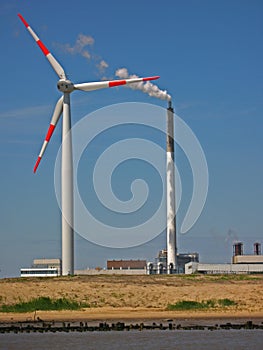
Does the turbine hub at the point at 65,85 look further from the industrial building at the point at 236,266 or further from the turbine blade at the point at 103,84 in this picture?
the industrial building at the point at 236,266

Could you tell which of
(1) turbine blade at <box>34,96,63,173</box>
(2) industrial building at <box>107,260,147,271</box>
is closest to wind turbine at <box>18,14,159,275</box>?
(1) turbine blade at <box>34,96,63,173</box>

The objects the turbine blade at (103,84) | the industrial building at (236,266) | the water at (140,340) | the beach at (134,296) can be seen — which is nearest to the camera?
the water at (140,340)

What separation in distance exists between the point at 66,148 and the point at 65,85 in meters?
9.64

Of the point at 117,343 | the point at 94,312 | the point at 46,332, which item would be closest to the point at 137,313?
the point at 94,312

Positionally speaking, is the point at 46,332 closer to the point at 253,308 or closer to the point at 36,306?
the point at 36,306

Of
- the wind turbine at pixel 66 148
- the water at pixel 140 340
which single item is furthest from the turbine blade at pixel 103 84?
the water at pixel 140 340

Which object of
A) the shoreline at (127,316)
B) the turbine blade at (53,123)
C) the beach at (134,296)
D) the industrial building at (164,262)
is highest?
the turbine blade at (53,123)

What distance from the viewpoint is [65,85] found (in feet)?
390

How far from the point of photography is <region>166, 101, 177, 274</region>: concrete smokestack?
141500 millimetres

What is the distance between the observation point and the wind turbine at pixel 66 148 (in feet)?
378

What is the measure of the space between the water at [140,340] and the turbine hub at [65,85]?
60.8 m

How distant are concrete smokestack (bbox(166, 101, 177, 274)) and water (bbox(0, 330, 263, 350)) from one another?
77226 millimetres

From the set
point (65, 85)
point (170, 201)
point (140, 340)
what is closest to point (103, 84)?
point (65, 85)

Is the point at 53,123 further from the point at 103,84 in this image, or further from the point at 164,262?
the point at 164,262
